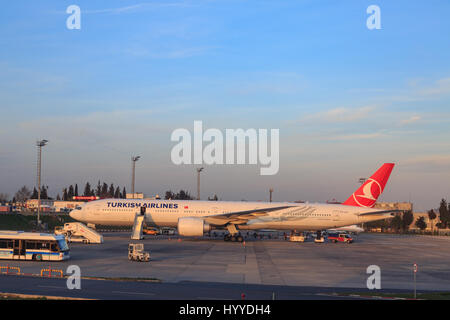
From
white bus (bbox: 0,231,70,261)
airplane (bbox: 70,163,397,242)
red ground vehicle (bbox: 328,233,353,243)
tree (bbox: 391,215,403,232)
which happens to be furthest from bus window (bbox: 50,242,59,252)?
tree (bbox: 391,215,403,232)

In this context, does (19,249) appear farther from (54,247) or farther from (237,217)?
(237,217)

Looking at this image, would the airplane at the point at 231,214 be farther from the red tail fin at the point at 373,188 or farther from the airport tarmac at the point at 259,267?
the airport tarmac at the point at 259,267

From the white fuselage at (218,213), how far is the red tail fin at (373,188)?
5.08ft

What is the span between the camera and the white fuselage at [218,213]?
182 ft

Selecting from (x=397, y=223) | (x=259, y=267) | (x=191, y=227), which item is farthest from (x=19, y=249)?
(x=397, y=223)

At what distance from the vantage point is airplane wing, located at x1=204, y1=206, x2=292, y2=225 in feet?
177

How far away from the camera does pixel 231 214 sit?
5366 centimetres

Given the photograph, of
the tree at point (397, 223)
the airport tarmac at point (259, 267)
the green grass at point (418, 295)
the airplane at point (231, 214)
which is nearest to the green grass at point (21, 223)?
the airplane at point (231, 214)

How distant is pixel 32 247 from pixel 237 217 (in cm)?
2550

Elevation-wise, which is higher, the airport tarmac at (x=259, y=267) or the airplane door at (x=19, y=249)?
the airplane door at (x=19, y=249)

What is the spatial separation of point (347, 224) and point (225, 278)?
34561mm

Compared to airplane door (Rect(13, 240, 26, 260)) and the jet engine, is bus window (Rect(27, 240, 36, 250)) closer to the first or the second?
airplane door (Rect(13, 240, 26, 260))
